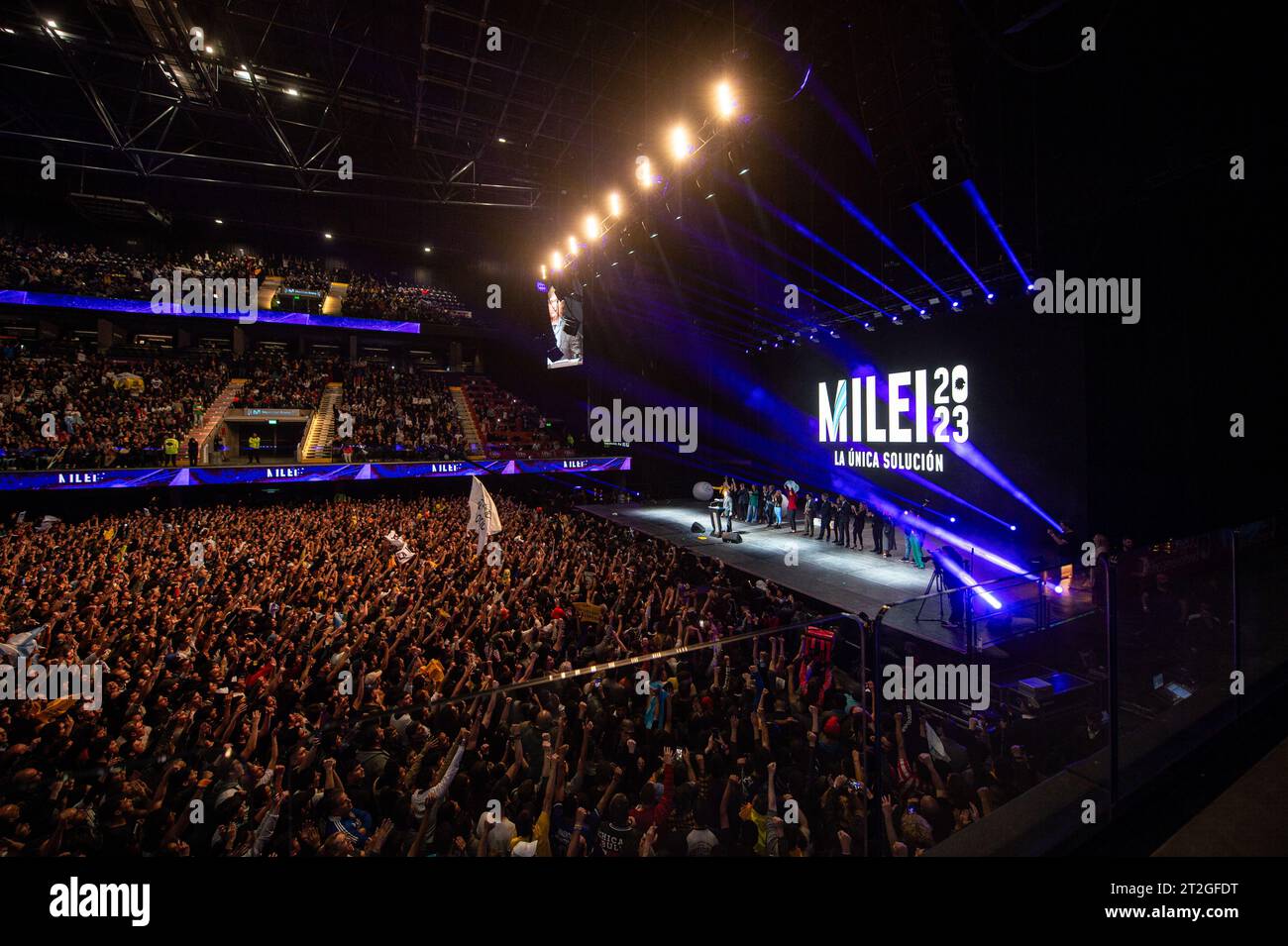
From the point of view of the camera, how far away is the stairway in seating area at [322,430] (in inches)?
864

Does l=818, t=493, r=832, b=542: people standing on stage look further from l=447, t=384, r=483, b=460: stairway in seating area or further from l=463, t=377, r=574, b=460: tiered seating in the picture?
l=447, t=384, r=483, b=460: stairway in seating area

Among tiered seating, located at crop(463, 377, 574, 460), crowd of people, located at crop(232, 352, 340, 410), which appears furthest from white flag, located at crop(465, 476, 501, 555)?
crowd of people, located at crop(232, 352, 340, 410)

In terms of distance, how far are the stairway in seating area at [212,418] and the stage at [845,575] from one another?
15.6 meters

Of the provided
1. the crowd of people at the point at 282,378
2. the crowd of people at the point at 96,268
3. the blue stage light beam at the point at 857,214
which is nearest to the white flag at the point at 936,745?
the blue stage light beam at the point at 857,214

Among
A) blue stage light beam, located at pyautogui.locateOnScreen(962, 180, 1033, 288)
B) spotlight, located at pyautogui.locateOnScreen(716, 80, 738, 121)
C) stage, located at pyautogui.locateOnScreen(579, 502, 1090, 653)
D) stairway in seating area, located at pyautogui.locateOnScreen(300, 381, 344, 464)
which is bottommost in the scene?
stage, located at pyautogui.locateOnScreen(579, 502, 1090, 653)

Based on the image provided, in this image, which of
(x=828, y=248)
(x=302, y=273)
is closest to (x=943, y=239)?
(x=828, y=248)

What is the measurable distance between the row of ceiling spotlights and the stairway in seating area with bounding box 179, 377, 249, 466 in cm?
1459

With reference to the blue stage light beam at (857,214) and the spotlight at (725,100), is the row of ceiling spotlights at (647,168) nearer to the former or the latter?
the spotlight at (725,100)

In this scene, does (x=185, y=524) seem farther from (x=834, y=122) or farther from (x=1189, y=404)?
(x=1189, y=404)

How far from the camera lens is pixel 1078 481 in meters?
9.00

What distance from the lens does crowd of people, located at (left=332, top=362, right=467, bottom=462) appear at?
2158 cm

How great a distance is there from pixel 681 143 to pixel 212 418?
22.6 meters
